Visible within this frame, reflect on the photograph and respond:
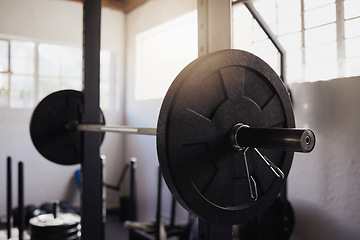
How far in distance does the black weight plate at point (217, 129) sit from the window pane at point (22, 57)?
3367 mm

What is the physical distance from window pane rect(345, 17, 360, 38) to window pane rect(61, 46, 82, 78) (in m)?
2.86

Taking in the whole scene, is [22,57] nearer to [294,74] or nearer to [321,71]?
[294,74]

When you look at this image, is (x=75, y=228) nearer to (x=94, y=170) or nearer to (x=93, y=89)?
(x=94, y=170)

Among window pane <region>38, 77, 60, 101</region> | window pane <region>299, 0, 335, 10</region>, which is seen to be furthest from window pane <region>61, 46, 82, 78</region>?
window pane <region>299, 0, 335, 10</region>

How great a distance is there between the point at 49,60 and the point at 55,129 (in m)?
2.35

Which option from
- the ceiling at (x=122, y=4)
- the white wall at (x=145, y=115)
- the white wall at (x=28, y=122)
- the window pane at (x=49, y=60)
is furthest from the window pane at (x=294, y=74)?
the window pane at (x=49, y=60)

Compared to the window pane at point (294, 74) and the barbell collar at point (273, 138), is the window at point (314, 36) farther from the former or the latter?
the barbell collar at point (273, 138)

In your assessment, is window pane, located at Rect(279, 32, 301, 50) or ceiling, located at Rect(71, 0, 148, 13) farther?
ceiling, located at Rect(71, 0, 148, 13)

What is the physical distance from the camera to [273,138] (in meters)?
0.74

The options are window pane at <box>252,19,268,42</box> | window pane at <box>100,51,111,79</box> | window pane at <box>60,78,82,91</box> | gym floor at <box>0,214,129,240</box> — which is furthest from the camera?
window pane at <box>100,51,111,79</box>

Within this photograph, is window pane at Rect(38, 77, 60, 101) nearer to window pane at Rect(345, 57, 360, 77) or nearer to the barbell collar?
window pane at Rect(345, 57, 360, 77)

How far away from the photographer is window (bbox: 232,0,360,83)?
2.05 m

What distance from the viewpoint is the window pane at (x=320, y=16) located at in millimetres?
2150

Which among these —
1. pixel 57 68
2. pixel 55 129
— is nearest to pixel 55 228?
pixel 55 129
